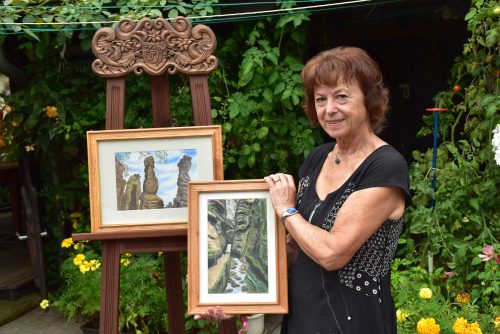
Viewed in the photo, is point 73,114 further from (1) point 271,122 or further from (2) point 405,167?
(2) point 405,167

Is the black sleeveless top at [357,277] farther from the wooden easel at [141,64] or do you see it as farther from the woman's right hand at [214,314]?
the wooden easel at [141,64]

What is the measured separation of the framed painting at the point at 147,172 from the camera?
2061mm

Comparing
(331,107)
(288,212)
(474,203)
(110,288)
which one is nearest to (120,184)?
(110,288)

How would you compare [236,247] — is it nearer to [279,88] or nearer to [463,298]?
[463,298]

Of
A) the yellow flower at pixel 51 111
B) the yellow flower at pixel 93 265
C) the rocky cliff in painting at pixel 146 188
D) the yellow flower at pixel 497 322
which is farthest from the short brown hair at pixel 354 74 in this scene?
the yellow flower at pixel 51 111

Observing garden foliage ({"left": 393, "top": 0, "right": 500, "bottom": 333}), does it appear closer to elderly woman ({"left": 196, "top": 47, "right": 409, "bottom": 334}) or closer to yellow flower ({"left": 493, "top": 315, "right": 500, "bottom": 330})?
yellow flower ({"left": 493, "top": 315, "right": 500, "bottom": 330})

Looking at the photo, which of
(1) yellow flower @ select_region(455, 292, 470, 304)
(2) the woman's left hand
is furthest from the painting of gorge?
(1) yellow flower @ select_region(455, 292, 470, 304)

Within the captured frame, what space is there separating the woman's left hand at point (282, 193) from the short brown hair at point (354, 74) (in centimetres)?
30

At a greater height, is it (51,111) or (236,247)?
(51,111)

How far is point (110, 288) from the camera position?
83.3 inches

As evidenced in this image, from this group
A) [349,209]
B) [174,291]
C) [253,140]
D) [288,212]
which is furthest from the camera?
[253,140]

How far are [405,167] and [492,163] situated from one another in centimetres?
189

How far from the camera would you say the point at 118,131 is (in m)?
2.06

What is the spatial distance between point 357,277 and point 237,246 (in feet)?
1.42
